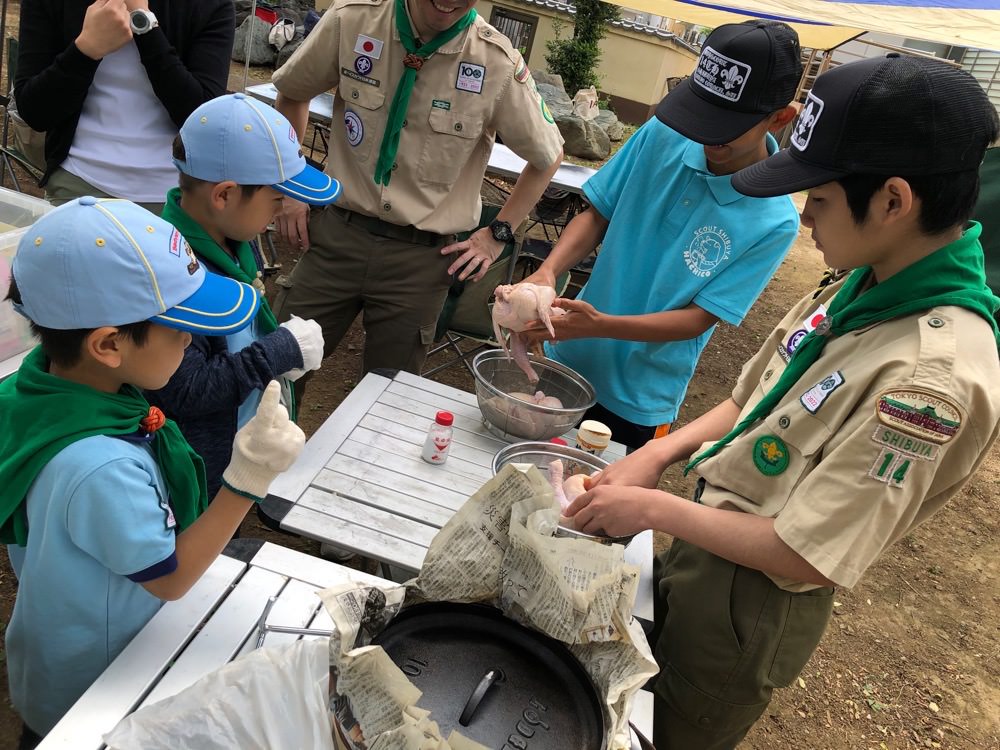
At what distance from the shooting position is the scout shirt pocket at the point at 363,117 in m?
2.86

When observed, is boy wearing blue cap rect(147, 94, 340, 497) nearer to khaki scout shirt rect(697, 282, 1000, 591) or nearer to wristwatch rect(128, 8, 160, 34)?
wristwatch rect(128, 8, 160, 34)

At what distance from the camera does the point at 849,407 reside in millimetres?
1396

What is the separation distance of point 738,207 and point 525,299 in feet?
2.41

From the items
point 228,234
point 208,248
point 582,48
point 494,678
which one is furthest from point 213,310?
point 582,48

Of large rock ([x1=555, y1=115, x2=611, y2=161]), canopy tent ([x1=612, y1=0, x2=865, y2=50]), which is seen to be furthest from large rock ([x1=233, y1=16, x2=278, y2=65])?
canopy tent ([x1=612, y1=0, x2=865, y2=50])

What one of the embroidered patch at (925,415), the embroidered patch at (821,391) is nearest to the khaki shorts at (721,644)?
the embroidered patch at (821,391)

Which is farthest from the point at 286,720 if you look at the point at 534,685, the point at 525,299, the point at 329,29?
the point at 329,29

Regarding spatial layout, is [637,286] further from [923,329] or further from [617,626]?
[617,626]

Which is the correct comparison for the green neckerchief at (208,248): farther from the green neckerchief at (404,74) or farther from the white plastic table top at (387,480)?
the green neckerchief at (404,74)

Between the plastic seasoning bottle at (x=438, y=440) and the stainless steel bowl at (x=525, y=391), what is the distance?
21 centimetres

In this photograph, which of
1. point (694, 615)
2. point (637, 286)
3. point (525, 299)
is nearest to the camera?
point (694, 615)

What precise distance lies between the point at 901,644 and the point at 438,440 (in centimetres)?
311

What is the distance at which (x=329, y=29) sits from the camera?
285 cm

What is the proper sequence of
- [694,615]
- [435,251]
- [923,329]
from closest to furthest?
[923,329] < [694,615] < [435,251]
